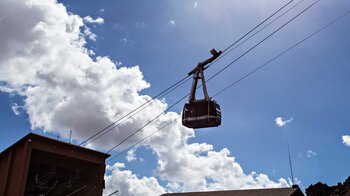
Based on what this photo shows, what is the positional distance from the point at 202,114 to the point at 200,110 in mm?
194

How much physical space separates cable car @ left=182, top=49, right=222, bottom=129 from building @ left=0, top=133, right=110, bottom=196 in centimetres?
533

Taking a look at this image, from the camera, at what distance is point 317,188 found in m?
39.2

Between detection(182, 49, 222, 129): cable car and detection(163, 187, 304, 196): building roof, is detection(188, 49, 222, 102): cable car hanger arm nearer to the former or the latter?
detection(182, 49, 222, 129): cable car

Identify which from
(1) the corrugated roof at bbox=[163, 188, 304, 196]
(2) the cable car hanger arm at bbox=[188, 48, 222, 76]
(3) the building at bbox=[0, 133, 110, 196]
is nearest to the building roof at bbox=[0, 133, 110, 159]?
(3) the building at bbox=[0, 133, 110, 196]

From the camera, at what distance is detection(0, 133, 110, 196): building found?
1465 centimetres

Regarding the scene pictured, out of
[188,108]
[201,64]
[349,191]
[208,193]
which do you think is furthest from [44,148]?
[349,191]

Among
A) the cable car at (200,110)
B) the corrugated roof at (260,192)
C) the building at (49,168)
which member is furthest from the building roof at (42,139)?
the corrugated roof at (260,192)

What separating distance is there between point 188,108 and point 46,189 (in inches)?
336

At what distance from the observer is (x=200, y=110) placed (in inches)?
617

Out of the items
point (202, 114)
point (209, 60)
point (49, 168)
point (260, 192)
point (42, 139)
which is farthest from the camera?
point (260, 192)

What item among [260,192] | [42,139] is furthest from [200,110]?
[260,192]

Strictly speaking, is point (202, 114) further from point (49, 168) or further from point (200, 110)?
point (49, 168)

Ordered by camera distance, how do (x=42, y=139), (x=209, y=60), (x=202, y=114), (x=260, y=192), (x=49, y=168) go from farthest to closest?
(x=260, y=192), (x=49, y=168), (x=202, y=114), (x=42, y=139), (x=209, y=60)

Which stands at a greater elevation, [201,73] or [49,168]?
[201,73]
